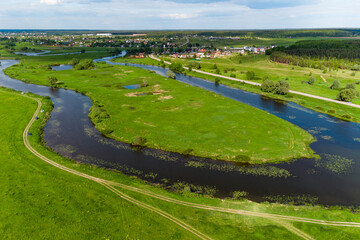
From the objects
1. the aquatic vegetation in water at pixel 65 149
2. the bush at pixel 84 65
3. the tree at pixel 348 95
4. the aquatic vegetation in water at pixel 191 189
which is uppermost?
the bush at pixel 84 65

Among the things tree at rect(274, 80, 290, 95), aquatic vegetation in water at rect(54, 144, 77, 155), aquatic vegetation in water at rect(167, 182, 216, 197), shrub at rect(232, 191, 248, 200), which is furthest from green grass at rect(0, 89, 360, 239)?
tree at rect(274, 80, 290, 95)

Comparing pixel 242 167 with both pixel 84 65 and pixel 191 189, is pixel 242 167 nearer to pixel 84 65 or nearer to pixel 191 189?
pixel 191 189

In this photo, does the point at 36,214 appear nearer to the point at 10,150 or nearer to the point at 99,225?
the point at 99,225

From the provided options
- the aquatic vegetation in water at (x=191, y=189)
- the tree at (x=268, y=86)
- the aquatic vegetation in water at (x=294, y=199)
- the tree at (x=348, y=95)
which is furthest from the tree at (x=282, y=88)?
the aquatic vegetation in water at (x=191, y=189)

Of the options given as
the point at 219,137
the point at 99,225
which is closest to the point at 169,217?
the point at 99,225

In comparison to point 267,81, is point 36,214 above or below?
below

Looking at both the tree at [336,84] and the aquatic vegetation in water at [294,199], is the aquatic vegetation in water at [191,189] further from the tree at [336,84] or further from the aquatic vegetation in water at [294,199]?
the tree at [336,84]

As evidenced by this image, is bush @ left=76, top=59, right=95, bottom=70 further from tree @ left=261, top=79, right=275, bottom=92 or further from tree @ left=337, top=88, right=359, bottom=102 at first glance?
tree @ left=337, top=88, right=359, bottom=102
